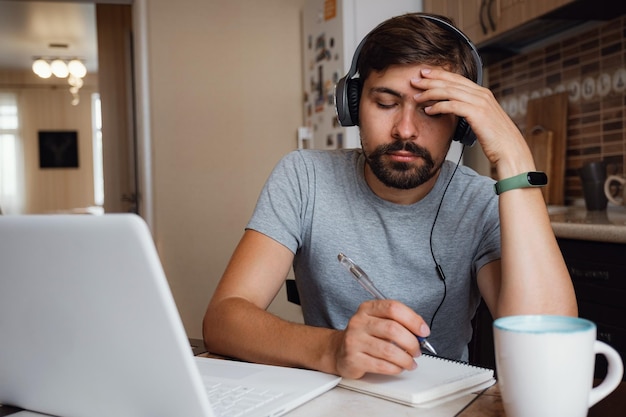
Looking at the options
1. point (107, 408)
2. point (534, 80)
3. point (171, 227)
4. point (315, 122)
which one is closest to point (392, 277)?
point (107, 408)

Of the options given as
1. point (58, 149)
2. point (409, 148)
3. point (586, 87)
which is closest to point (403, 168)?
point (409, 148)

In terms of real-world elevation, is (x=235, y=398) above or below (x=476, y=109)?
below

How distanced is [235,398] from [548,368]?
0.33 metres

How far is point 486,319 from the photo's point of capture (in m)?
2.22

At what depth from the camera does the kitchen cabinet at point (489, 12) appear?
7.83 ft

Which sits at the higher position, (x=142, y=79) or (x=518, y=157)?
(x=142, y=79)

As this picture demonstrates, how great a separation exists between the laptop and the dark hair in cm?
69

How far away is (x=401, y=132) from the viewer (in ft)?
3.78

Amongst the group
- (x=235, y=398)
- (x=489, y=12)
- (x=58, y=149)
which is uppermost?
(x=489, y=12)

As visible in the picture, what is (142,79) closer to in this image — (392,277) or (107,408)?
(392,277)

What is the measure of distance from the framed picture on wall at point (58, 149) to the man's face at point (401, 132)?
9544 mm

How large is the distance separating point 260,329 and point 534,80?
2.35 m

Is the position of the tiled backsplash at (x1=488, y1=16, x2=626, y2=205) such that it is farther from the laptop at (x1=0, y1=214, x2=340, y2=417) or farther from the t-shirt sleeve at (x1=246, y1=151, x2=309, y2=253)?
the laptop at (x1=0, y1=214, x2=340, y2=417)

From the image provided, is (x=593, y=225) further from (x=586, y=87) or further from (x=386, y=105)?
(x=386, y=105)
